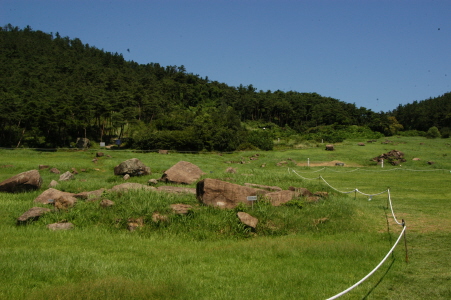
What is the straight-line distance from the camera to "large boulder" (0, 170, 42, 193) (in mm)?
19016

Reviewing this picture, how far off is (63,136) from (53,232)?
179 feet

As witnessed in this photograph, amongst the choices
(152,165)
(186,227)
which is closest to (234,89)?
(152,165)

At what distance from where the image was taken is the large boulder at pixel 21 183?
19.0 m

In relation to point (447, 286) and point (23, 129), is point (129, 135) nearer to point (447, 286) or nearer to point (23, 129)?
point (23, 129)

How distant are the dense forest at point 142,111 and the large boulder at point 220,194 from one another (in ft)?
133

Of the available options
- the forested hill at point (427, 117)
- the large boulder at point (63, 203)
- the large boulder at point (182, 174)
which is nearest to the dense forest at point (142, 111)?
the forested hill at point (427, 117)

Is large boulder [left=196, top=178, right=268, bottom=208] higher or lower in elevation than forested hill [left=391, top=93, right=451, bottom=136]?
lower

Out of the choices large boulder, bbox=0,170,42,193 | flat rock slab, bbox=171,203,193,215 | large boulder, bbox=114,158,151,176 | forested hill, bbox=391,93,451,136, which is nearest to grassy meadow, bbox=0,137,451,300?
flat rock slab, bbox=171,203,193,215

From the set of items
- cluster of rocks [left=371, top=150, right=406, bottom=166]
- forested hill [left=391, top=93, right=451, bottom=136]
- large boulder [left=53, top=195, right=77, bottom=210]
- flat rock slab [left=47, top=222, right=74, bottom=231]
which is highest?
forested hill [left=391, top=93, right=451, bottom=136]

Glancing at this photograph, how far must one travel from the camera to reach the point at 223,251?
10688mm

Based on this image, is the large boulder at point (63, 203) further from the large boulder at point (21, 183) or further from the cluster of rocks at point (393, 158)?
the cluster of rocks at point (393, 158)

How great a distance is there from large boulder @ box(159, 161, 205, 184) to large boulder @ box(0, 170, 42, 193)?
701 cm

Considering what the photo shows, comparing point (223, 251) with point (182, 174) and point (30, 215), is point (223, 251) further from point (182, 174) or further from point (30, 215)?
point (182, 174)

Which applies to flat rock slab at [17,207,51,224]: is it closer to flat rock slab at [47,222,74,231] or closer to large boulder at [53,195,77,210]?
large boulder at [53,195,77,210]
